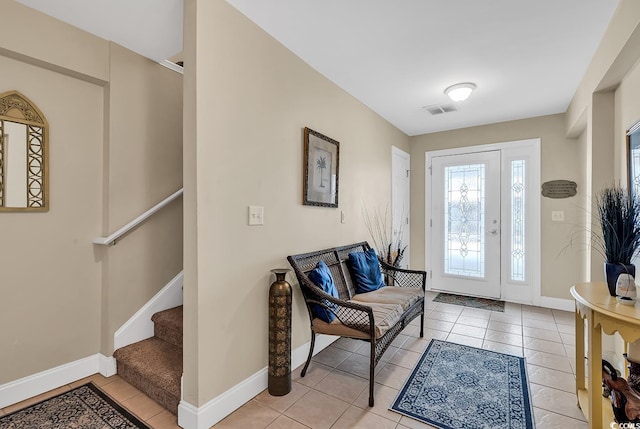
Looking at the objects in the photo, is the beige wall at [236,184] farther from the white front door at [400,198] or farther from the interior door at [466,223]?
the interior door at [466,223]

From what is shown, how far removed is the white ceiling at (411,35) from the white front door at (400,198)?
1.35 meters

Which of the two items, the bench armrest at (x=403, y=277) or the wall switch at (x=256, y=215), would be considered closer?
the wall switch at (x=256, y=215)

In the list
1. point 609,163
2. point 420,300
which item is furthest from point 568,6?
point 420,300

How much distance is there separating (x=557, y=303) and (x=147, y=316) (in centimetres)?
454

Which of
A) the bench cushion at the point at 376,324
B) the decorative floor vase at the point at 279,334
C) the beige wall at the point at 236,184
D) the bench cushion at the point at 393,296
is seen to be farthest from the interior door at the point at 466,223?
the decorative floor vase at the point at 279,334

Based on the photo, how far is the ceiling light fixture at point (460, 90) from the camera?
295 cm

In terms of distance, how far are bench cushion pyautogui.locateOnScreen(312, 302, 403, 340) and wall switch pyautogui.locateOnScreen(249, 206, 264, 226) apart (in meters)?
0.84

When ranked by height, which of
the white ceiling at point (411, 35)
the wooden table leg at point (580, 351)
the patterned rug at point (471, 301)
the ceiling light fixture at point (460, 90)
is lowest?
the patterned rug at point (471, 301)

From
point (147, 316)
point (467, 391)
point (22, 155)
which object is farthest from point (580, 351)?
point (22, 155)

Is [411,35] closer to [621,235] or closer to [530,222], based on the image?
[621,235]

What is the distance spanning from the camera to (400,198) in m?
4.53

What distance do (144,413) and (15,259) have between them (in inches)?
48.4

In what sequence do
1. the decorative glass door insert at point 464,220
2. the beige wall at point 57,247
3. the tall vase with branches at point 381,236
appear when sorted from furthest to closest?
1. the decorative glass door insert at point 464,220
2. the tall vase with branches at point 381,236
3. the beige wall at point 57,247

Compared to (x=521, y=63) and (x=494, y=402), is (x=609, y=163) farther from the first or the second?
(x=494, y=402)
